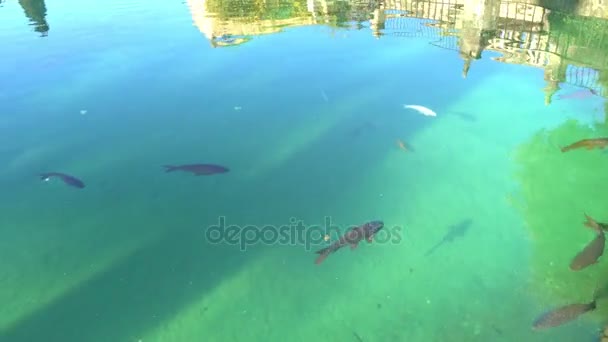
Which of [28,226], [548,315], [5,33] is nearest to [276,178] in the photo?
[28,226]

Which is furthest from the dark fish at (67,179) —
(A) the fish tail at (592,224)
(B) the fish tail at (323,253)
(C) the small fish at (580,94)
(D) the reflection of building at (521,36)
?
(C) the small fish at (580,94)

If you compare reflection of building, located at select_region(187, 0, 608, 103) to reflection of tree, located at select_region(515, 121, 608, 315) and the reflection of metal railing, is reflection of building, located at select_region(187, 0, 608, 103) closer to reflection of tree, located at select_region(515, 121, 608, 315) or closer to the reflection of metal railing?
the reflection of metal railing

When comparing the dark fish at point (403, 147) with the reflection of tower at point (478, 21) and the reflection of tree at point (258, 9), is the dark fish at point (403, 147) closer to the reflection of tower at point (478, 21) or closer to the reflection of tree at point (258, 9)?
the reflection of tower at point (478, 21)

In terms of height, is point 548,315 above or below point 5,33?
below

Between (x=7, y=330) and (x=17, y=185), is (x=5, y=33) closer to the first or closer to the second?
(x=17, y=185)

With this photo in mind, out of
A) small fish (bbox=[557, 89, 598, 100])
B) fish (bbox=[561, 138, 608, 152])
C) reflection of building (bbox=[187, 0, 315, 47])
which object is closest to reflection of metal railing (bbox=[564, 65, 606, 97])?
small fish (bbox=[557, 89, 598, 100])

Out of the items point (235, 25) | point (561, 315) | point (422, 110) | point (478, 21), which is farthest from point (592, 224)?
point (235, 25)

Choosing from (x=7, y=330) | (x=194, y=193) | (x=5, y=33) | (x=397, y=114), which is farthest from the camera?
(x=5, y=33)
